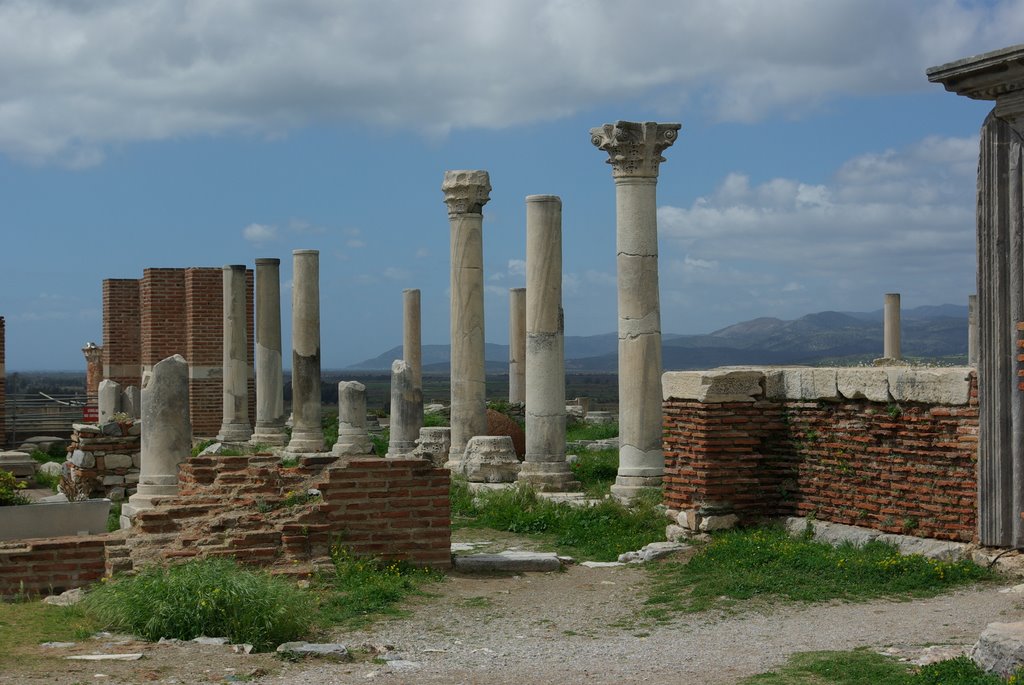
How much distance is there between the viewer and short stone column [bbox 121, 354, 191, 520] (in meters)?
16.1

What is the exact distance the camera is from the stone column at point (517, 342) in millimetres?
34062

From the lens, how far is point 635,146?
53.4 ft

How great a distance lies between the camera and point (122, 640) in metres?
8.90

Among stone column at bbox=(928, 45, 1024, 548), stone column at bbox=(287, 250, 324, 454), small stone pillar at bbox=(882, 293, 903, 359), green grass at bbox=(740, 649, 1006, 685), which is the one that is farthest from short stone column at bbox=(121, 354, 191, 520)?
small stone pillar at bbox=(882, 293, 903, 359)

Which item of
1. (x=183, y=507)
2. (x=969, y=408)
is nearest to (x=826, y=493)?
(x=969, y=408)

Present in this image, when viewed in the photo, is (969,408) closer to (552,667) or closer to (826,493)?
(826,493)

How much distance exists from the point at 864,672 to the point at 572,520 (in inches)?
287

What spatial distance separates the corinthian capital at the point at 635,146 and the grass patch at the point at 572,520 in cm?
384

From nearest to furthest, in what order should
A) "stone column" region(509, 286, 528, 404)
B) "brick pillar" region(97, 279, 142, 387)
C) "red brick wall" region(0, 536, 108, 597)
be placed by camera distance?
1. "red brick wall" region(0, 536, 108, 597)
2. "brick pillar" region(97, 279, 142, 387)
3. "stone column" region(509, 286, 528, 404)

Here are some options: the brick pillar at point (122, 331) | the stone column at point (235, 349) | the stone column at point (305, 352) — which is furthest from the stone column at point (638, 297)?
the brick pillar at point (122, 331)

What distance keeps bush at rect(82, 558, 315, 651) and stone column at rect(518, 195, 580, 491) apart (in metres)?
8.78

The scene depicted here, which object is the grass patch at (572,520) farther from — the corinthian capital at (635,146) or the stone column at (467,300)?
the stone column at (467,300)

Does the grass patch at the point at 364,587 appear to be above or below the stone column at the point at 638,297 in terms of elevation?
below

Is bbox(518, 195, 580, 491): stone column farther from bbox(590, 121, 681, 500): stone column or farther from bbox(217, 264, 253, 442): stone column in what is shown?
bbox(217, 264, 253, 442): stone column
